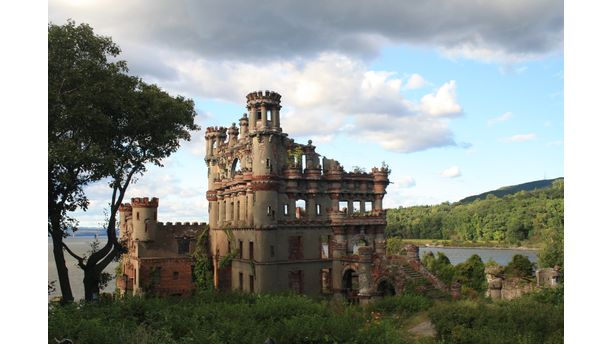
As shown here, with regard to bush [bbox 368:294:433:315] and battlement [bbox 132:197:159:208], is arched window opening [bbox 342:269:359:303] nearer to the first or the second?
bush [bbox 368:294:433:315]

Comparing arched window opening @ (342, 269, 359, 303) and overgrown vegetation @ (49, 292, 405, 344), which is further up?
overgrown vegetation @ (49, 292, 405, 344)

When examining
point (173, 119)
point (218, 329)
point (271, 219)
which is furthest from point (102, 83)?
point (271, 219)

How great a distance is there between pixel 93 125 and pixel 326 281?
77.0ft

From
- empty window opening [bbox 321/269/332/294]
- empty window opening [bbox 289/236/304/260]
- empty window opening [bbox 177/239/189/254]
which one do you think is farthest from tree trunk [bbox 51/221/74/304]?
empty window opening [bbox 177/239/189/254]

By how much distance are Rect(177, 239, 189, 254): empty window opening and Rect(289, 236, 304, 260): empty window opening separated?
12969 mm

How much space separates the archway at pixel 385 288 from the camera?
35.4 meters

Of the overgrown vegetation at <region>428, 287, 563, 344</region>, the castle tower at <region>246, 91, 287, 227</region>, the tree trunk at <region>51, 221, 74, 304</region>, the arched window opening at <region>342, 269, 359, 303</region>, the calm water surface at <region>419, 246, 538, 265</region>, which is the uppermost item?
the castle tower at <region>246, 91, 287, 227</region>

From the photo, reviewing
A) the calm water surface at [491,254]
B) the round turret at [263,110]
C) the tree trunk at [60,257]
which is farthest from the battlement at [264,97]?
the calm water surface at [491,254]

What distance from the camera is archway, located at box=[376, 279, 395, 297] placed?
35.4 m

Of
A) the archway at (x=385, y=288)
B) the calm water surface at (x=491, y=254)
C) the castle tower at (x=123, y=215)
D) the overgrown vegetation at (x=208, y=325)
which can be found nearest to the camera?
the overgrown vegetation at (x=208, y=325)

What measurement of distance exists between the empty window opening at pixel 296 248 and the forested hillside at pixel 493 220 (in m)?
61.3

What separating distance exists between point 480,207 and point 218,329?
11013cm

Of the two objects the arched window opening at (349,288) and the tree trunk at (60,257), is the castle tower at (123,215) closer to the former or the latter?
the arched window opening at (349,288)
